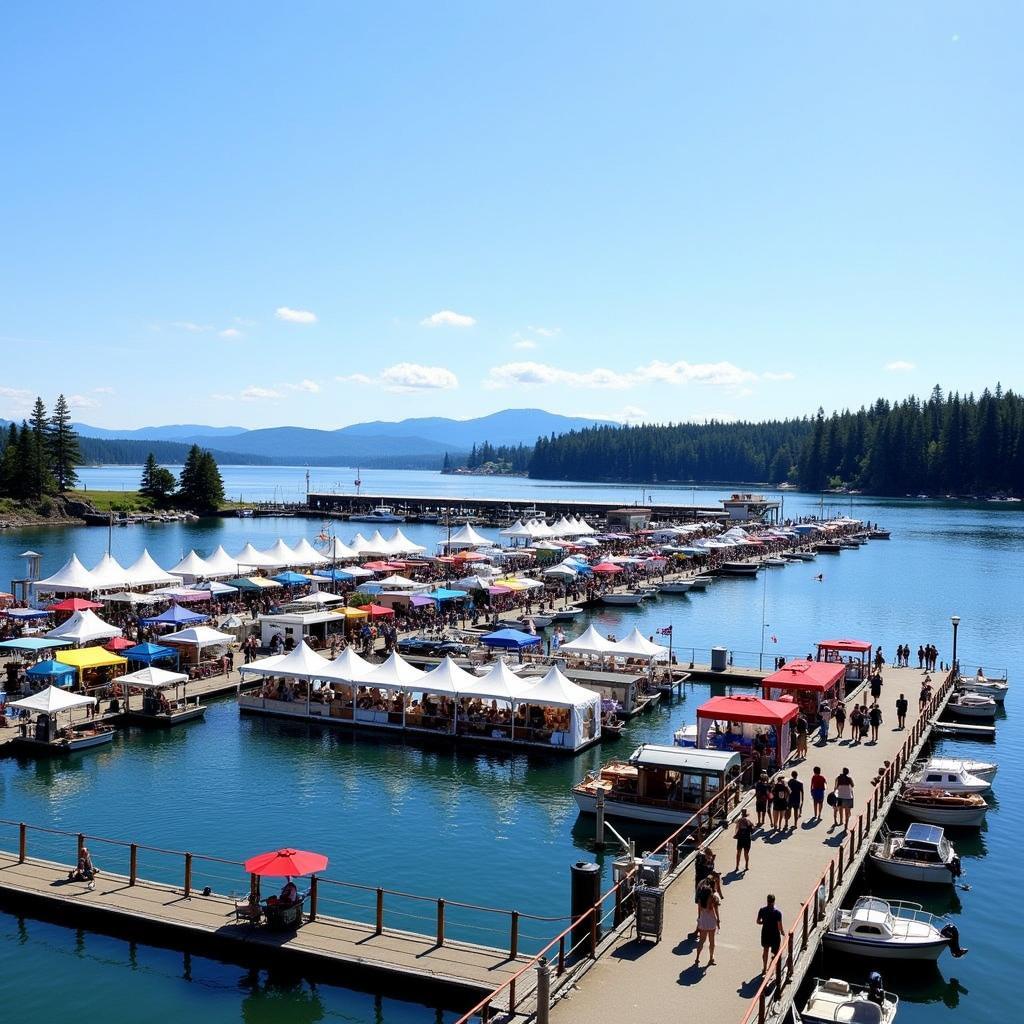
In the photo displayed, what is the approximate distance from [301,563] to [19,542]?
59.9 metres

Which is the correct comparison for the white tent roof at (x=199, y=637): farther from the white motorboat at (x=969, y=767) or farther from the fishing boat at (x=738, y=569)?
the fishing boat at (x=738, y=569)

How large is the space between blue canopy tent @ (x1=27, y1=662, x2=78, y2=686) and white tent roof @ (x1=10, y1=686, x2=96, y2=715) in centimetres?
244

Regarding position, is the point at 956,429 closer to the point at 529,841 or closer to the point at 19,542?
the point at 19,542

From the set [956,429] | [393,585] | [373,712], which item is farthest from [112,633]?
[956,429]

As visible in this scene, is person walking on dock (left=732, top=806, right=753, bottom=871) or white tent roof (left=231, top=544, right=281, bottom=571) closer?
person walking on dock (left=732, top=806, right=753, bottom=871)

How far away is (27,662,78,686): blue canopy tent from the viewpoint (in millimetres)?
33897

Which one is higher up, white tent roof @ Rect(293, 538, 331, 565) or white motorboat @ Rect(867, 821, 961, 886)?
white tent roof @ Rect(293, 538, 331, 565)

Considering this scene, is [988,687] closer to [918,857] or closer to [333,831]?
[918,857]

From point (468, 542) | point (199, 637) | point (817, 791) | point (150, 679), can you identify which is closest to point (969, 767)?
point (817, 791)

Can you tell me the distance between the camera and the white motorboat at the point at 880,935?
18.5 m

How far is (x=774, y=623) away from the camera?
62531mm

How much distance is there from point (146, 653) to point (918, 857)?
2653 centimetres

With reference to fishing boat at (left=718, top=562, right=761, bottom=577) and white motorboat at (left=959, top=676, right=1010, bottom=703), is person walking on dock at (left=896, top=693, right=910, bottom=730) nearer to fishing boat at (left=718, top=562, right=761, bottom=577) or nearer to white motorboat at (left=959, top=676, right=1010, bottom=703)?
white motorboat at (left=959, top=676, right=1010, bottom=703)

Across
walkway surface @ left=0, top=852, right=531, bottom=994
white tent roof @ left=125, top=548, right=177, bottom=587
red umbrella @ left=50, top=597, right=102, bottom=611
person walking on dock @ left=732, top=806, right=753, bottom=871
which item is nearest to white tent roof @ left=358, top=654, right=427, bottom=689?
walkway surface @ left=0, top=852, right=531, bottom=994
